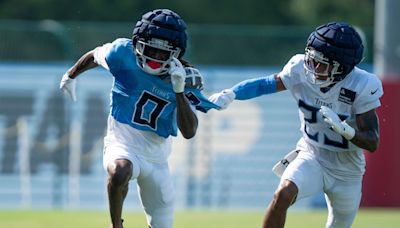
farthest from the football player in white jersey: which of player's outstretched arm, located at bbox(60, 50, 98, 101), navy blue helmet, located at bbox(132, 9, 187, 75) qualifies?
player's outstretched arm, located at bbox(60, 50, 98, 101)

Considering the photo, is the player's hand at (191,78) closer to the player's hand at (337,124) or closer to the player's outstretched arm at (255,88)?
the player's outstretched arm at (255,88)

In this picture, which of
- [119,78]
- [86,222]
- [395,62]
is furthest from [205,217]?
[119,78]

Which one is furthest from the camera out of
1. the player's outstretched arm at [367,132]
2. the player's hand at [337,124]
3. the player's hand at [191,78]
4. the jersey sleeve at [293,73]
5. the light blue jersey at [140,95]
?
the jersey sleeve at [293,73]

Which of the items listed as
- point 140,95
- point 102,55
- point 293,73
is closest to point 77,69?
point 102,55

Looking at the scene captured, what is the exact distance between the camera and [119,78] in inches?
403

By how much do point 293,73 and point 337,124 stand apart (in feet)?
2.73

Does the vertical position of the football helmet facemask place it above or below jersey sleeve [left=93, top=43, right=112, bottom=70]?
below

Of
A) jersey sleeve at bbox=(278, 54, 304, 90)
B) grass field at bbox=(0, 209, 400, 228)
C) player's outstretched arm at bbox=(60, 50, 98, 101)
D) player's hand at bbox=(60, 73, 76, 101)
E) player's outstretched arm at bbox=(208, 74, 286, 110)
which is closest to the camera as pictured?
jersey sleeve at bbox=(278, 54, 304, 90)

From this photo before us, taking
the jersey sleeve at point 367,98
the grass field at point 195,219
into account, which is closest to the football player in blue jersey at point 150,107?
the jersey sleeve at point 367,98

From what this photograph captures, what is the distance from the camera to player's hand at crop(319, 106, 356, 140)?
963 centimetres

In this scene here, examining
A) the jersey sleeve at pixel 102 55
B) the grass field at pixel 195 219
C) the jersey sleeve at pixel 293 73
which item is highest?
the jersey sleeve at pixel 102 55

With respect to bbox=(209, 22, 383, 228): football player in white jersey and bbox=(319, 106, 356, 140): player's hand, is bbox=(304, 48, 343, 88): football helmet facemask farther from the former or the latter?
bbox=(319, 106, 356, 140): player's hand

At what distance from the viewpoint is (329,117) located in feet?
31.7

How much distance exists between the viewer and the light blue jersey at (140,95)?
10.1 metres
